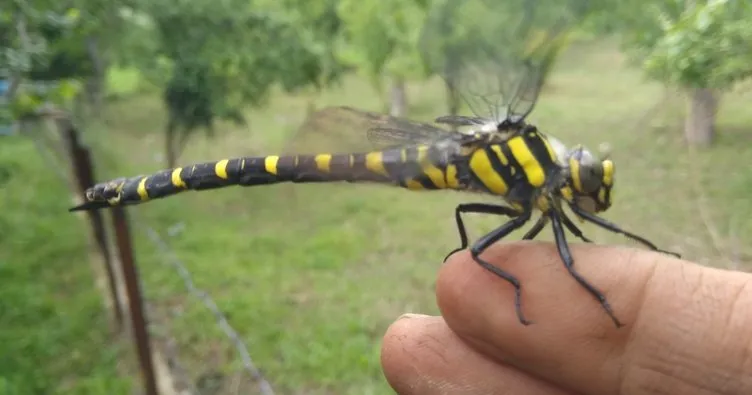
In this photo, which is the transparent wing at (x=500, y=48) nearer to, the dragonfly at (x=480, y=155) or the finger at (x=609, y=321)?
the dragonfly at (x=480, y=155)

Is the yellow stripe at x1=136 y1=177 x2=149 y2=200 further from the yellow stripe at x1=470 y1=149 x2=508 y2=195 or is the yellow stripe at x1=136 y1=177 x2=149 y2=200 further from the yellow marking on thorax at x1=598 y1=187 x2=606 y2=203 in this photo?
the yellow marking on thorax at x1=598 y1=187 x2=606 y2=203

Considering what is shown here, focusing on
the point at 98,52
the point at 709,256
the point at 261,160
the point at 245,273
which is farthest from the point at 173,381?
the point at 709,256

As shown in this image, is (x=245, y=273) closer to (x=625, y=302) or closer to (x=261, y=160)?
(x=261, y=160)

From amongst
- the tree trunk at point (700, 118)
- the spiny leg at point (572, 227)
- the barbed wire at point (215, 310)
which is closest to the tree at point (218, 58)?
the barbed wire at point (215, 310)

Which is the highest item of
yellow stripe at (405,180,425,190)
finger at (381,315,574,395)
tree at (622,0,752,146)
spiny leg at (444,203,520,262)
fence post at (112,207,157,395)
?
tree at (622,0,752,146)

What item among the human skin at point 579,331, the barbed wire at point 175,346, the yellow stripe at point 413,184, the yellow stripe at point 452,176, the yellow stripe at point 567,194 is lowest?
the barbed wire at point 175,346

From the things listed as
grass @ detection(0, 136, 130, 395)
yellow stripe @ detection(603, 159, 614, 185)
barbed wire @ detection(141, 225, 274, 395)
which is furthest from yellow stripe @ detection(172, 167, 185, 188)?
barbed wire @ detection(141, 225, 274, 395)

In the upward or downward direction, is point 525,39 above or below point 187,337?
above

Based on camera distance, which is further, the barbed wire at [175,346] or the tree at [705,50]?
the barbed wire at [175,346]
